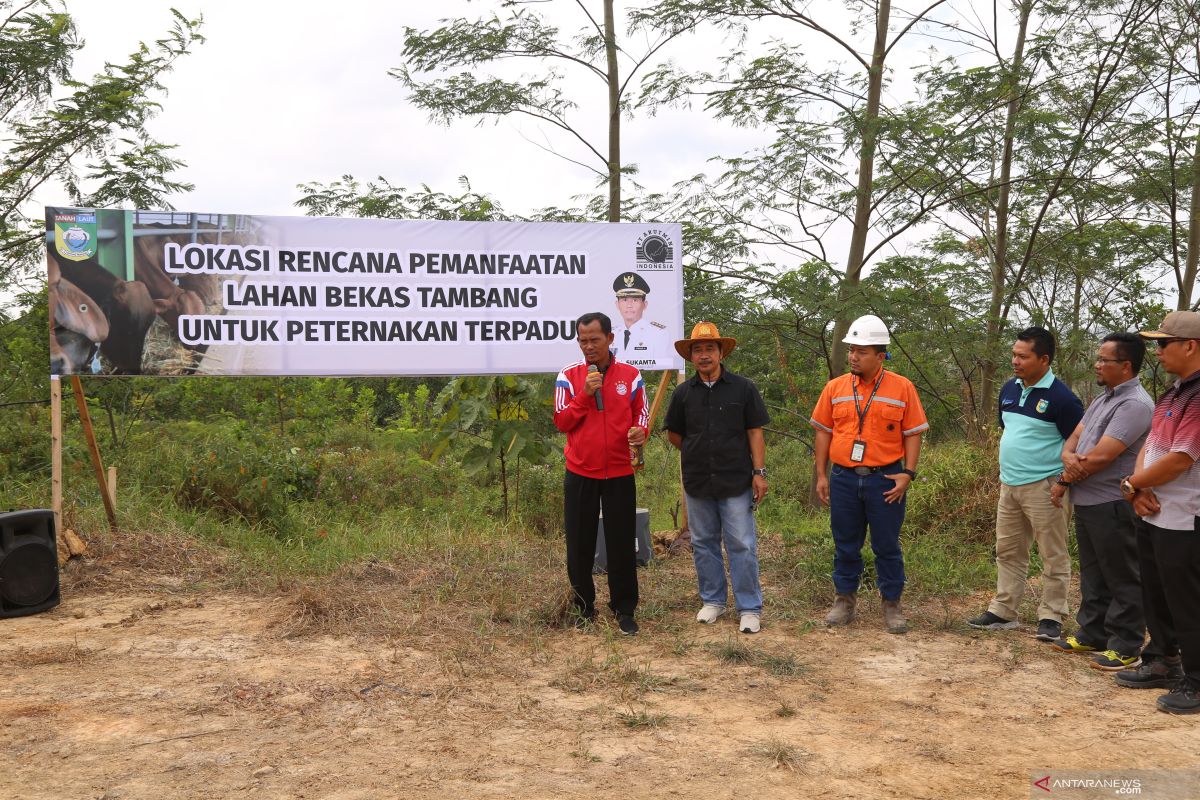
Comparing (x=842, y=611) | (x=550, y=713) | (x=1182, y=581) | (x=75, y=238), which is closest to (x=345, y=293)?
(x=75, y=238)

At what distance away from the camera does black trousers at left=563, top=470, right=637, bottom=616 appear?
5.43 m

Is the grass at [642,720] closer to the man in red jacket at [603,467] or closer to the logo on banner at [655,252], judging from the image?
the man in red jacket at [603,467]

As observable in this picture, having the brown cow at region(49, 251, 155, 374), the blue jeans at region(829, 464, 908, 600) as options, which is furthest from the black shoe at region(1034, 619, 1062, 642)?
the brown cow at region(49, 251, 155, 374)

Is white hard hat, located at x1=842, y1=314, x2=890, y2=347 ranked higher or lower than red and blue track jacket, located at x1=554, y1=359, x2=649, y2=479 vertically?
higher

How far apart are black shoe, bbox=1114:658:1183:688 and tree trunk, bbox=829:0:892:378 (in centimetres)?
395

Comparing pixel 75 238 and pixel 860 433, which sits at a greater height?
pixel 75 238

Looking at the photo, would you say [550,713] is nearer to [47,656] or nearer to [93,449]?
[47,656]

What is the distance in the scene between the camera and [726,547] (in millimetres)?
5609

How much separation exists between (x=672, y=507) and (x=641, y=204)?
306 centimetres

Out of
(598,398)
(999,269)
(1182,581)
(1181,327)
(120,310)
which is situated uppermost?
(999,269)

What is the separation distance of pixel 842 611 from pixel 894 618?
11.9 inches

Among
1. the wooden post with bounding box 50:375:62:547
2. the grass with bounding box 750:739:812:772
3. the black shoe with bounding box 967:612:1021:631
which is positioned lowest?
the black shoe with bounding box 967:612:1021:631

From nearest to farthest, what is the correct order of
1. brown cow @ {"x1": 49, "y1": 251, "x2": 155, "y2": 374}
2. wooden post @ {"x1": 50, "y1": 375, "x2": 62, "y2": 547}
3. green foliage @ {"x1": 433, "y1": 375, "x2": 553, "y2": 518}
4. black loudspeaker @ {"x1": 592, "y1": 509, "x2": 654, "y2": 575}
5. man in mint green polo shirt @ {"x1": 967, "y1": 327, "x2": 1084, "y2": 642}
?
man in mint green polo shirt @ {"x1": 967, "y1": 327, "x2": 1084, "y2": 642} → wooden post @ {"x1": 50, "y1": 375, "x2": 62, "y2": 547} → brown cow @ {"x1": 49, "y1": 251, "x2": 155, "y2": 374} → black loudspeaker @ {"x1": 592, "y1": 509, "x2": 654, "y2": 575} → green foliage @ {"x1": 433, "y1": 375, "x2": 553, "y2": 518}

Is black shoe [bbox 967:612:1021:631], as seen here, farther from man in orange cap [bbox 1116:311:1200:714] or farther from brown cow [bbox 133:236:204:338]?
brown cow [bbox 133:236:204:338]
